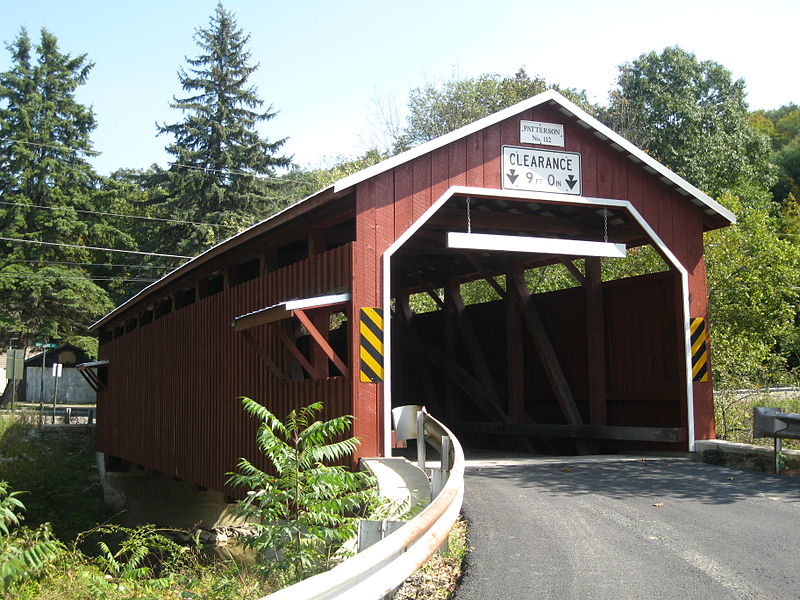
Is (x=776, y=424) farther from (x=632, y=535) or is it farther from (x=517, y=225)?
(x=517, y=225)

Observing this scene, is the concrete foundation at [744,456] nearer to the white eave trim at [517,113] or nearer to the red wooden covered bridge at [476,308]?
the red wooden covered bridge at [476,308]

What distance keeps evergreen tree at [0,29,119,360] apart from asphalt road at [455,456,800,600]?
98.4 feet

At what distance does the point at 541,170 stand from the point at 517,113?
76 cm

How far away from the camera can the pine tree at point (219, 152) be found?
35969 millimetres

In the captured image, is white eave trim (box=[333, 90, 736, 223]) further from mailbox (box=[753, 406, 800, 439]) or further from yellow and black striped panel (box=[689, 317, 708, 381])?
mailbox (box=[753, 406, 800, 439])

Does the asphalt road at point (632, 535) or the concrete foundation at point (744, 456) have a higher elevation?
the concrete foundation at point (744, 456)

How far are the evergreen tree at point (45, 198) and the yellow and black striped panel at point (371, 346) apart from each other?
28.5 m

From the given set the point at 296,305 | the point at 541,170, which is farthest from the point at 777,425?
the point at 296,305

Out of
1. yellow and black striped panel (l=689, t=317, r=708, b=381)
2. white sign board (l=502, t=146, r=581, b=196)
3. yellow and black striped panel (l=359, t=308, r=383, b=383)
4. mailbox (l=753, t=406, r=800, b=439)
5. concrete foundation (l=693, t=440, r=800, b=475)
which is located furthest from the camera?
yellow and black striped panel (l=689, t=317, r=708, b=381)

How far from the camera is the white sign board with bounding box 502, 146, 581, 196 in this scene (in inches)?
426

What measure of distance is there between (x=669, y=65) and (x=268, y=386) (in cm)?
3360

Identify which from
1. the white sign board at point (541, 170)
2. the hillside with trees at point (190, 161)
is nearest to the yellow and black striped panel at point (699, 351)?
the white sign board at point (541, 170)

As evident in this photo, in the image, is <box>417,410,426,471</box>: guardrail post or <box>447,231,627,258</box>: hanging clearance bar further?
<box>447,231,627,258</box>: hanging clearance bar

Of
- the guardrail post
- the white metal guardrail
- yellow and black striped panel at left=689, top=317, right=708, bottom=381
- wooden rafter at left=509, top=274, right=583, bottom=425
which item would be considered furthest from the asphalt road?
wooden rafter at left=509, top=274, right=583, bottom=425
